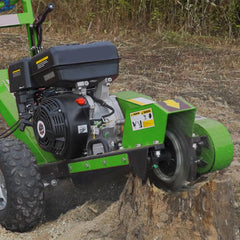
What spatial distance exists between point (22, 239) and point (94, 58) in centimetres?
136

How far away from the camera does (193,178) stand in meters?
3.04

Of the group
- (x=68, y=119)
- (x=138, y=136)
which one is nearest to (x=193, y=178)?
(x=138, y=136)

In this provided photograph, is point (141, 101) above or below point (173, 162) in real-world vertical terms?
above

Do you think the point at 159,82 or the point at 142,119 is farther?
the point at 159,82

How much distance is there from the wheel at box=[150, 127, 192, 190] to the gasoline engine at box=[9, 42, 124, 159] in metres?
0.44

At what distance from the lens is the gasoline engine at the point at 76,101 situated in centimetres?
342

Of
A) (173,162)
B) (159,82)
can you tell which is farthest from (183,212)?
(159,82)

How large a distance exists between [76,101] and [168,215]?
103cm

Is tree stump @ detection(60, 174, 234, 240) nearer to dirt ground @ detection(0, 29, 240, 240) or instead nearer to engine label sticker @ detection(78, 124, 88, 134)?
dirt ground @ detection(0, 29, 240, 240)

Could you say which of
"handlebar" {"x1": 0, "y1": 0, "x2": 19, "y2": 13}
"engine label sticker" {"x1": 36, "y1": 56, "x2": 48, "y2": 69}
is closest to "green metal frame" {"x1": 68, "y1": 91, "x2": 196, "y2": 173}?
"engine label sticker" {"x1": 36, "y1": 56, "x2": 48, "y2": 69}

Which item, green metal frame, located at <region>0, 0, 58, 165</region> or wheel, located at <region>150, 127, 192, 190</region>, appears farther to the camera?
green metal frame, located at <region>0, 0, 58, 165</region>

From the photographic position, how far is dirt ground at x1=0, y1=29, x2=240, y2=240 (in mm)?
3742

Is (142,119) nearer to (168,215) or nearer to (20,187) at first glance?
(168,215)

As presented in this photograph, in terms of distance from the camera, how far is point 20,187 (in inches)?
132
